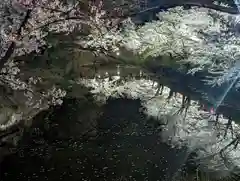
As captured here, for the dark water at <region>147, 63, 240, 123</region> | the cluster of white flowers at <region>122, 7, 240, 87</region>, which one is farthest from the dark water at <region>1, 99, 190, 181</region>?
the cluster of white flowers at <region>122, 7, 240, 87</region>

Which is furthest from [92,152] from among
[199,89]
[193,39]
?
[193,39]

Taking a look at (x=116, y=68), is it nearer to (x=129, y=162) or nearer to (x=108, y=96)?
(x=108, y=96)

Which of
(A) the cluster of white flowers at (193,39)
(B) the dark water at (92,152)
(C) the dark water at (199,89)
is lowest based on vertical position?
(B) the dark water at (92,152)

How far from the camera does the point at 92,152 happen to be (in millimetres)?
5406

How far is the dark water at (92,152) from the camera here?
5.00 meters

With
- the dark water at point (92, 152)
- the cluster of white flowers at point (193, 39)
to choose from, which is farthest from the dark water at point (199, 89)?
the dark water at point (92, 152)

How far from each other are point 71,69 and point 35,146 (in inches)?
92.5

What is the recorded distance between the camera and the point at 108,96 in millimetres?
6789

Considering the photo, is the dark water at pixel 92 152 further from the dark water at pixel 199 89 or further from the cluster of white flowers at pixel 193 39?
the cluster of white flowers at pixel 193 39

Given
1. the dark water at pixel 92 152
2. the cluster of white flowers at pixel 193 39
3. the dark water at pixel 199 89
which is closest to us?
the dark water at pixel 92 152

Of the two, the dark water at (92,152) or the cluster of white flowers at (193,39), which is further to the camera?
the cluster of white flowers at (193,39)

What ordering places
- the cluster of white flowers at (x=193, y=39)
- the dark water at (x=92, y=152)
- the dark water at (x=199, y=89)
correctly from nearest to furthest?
1. the dark water at (x=92, y=152)
2. the dark water at (x=199, y=89)
3. the cluster of white flowers at (x=193, y=39)

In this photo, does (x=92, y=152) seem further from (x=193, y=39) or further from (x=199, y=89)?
(x=193, y=39)

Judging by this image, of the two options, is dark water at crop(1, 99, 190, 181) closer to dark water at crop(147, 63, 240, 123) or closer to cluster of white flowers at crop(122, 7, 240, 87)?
dark water at crop(147, 63, 240, 123)
